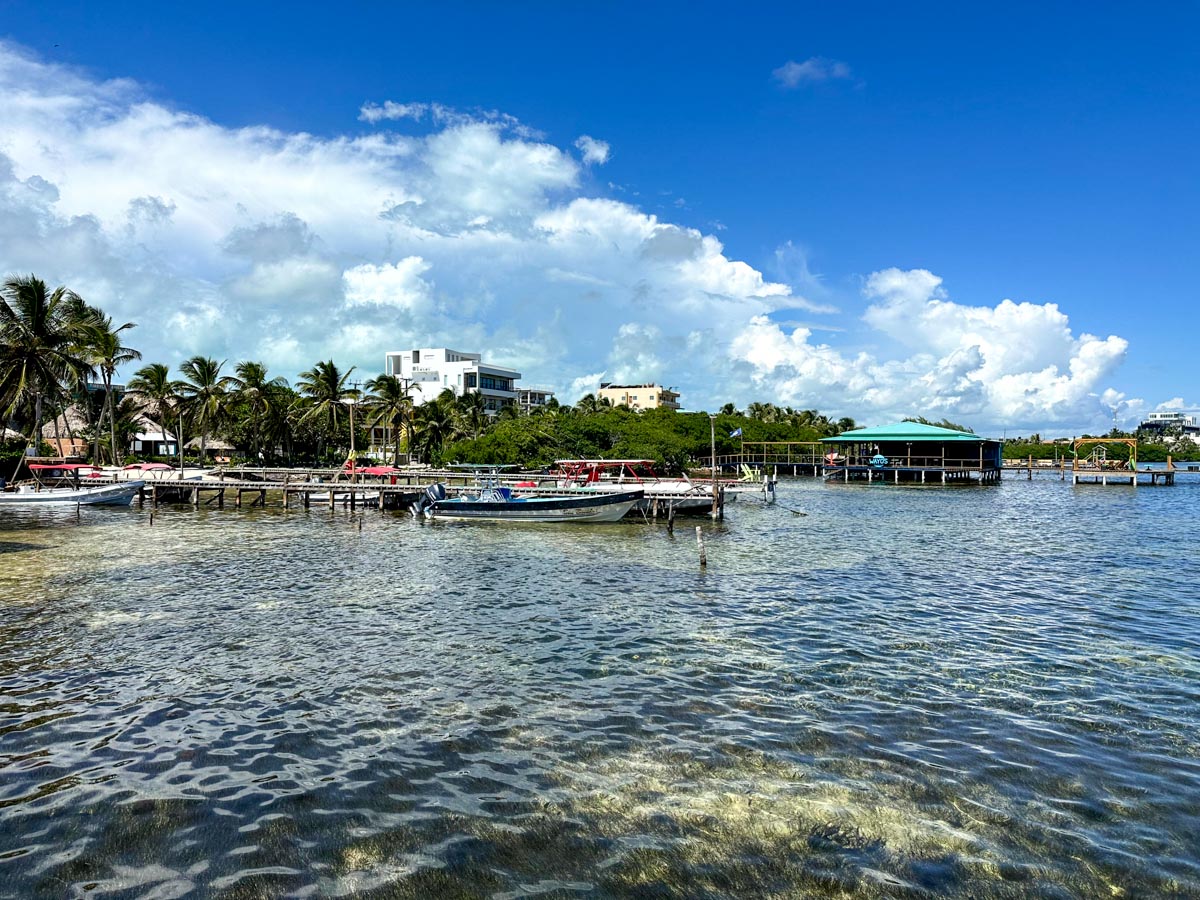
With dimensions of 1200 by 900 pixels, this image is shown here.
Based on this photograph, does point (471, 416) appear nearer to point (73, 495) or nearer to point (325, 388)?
point (325, 388)

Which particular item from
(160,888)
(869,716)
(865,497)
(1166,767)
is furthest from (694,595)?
(865,497)

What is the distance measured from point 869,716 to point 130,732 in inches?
384

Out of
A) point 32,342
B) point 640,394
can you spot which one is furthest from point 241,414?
point 640,394

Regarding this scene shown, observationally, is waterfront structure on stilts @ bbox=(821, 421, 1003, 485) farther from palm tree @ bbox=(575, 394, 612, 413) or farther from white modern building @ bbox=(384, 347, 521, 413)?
white modern building @ bbox=(384, 347, 521, 413)

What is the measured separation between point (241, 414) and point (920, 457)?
228ft

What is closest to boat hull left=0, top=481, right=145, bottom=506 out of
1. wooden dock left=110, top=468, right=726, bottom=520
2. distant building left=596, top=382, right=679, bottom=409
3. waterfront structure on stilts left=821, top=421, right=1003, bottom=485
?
wooden dock left=110, top=468, right=726, bottom=520

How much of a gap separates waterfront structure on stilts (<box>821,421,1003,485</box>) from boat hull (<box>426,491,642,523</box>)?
172ft

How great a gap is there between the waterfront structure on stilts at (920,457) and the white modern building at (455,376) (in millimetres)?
53955

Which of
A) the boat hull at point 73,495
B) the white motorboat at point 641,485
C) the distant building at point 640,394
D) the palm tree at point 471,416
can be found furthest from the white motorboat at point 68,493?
the distant building at point 640,394

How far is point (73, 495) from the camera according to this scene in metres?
42.0

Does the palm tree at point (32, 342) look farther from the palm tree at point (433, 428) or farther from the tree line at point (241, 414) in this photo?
the palm tree at point (433, 428)

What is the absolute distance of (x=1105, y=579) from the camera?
74.4ft

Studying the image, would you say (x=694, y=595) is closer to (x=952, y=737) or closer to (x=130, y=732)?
(x=952, y=737)

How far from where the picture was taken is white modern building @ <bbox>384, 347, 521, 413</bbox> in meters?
123
